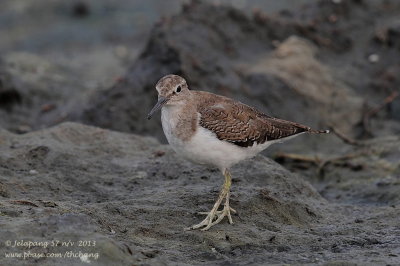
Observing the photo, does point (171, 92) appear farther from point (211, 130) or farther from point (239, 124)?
point (239, 124)

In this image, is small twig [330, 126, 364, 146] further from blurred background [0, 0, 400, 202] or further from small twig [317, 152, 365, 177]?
small twig [317, 152, 365, 177]

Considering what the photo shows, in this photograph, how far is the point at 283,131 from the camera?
7730mm

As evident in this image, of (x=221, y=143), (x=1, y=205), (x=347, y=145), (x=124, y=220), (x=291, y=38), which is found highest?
(x=291, y=38)

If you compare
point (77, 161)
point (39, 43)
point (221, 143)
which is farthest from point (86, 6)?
point (221, 143)

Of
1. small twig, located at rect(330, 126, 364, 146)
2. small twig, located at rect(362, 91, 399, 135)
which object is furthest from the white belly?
small twig, located at rect(362, 91, 399, 135)

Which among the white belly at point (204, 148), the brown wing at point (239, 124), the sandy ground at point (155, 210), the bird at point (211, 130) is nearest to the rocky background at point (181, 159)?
the sandy ground at point (155, 210)

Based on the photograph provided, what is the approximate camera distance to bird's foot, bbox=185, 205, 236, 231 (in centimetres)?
679

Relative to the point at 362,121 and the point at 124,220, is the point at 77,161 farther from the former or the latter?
the point at 362,121

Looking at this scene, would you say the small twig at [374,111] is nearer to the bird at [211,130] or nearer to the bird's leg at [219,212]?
the bird at [211,130]

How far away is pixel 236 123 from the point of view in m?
7.34

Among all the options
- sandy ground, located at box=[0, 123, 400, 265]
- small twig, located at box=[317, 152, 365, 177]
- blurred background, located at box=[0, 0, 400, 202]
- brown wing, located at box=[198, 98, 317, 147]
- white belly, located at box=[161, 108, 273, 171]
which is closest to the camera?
sandy ground, located at box=[0, 123, 400, 265]

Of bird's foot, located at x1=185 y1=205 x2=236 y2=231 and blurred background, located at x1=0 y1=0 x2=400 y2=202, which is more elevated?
blurred background, located at x1=0 y1=0 x2=400 y2=202

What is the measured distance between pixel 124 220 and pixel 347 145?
215 inches

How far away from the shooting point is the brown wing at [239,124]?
23.5ft
